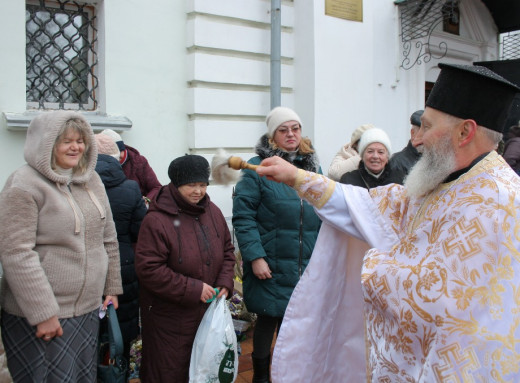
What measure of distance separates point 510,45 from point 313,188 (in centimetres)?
796

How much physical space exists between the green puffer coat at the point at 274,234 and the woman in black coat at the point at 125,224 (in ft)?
2.22

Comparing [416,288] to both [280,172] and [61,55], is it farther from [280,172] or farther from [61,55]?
[61,55]

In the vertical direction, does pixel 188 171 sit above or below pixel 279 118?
below

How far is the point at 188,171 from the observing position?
2996mm

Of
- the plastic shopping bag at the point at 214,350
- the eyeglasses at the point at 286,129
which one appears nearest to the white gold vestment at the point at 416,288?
the plastic shopping bag at the point at 214,350

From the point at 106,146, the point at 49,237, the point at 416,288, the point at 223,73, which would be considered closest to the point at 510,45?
the point at 223,73

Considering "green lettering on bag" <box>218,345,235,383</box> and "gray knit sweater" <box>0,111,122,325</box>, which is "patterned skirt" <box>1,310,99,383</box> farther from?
"green lettering on bag" <box>218,345,235,383</box>

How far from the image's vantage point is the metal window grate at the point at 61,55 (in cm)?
460

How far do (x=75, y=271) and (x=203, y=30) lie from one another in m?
3.49

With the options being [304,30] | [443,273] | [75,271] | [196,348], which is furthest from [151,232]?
[304,30]

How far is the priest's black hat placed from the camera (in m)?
1.68

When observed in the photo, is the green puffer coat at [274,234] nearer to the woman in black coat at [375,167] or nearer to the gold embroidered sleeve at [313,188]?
the woman in black coat at [375,167]

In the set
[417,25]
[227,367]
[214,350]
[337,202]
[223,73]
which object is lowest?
[227,367]

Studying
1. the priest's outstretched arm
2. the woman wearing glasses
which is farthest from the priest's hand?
the woman wearing glasses
